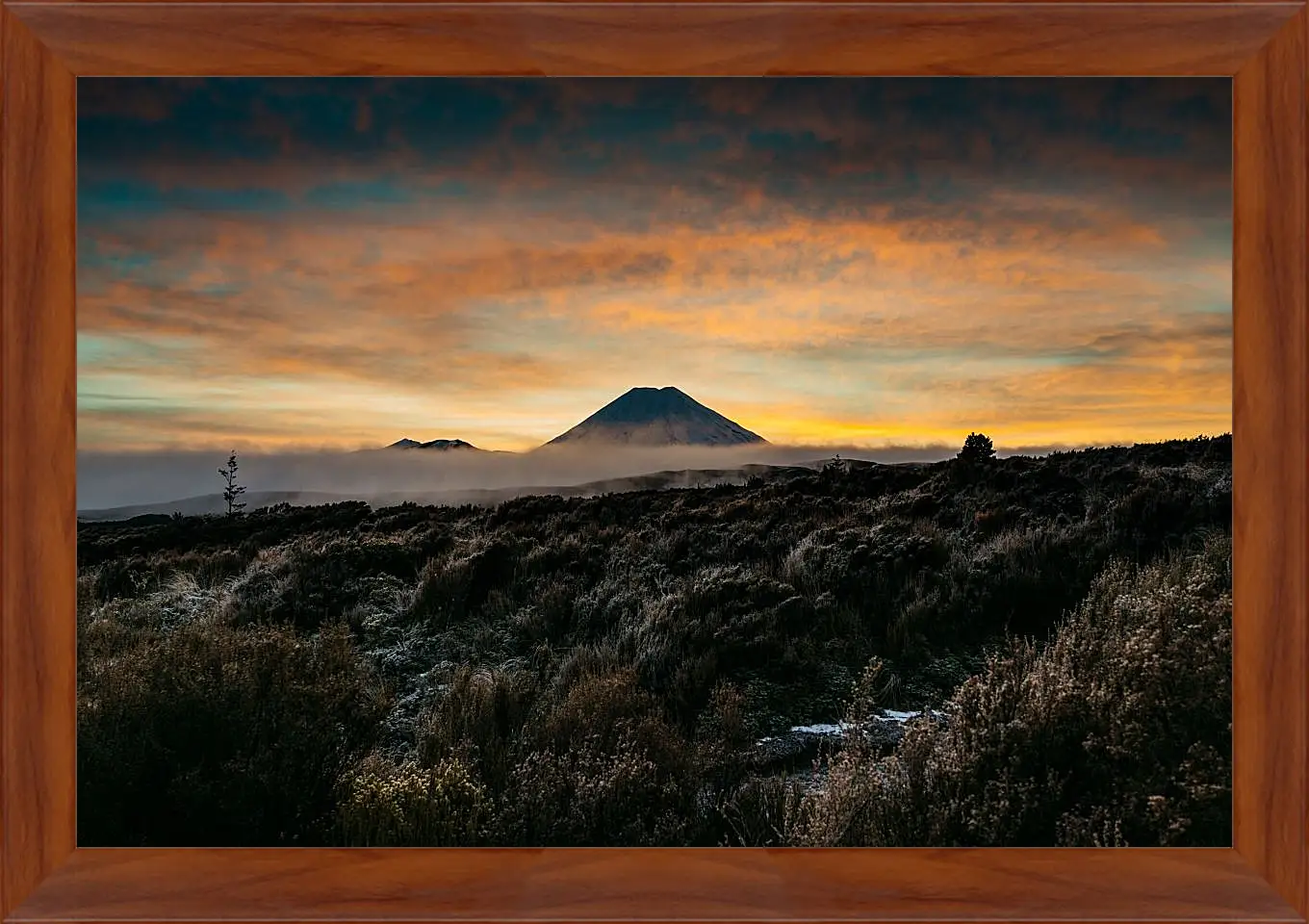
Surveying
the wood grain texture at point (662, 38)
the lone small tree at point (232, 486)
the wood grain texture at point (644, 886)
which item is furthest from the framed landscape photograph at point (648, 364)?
the wood grain texture at point (662, 38)

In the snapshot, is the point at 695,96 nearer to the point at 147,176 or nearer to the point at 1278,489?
the point at 147,176

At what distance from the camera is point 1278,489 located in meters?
1.62

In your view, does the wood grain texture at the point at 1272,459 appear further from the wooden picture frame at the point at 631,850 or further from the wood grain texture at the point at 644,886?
the wood grain texture at the point at 644,886

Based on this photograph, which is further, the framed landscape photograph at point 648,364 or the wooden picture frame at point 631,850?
the framed landscape photograph at point 648,364

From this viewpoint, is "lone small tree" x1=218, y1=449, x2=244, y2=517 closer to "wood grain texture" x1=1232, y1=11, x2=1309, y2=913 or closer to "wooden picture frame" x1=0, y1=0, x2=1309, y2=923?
"wooden picture frame" x1=0, y1=0, x2=1309, y2=923

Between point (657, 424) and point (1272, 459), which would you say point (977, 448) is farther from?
point (1272, 459)

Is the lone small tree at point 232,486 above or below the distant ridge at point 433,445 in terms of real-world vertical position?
below

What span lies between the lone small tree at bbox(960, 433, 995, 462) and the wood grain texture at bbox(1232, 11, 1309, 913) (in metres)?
2.74

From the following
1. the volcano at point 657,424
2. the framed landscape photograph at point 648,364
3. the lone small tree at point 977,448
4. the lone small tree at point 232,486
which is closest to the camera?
the framed landscape photograph at point 648,364

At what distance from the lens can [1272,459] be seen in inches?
63.9

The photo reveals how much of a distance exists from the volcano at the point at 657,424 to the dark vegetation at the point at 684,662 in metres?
0.62

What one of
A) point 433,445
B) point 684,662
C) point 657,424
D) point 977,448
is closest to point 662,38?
point 684,662

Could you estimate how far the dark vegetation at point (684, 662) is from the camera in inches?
90.0

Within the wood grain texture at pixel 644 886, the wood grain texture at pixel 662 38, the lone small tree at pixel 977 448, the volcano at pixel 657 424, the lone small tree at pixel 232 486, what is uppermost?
the wood grain texture at pixel 662 38
